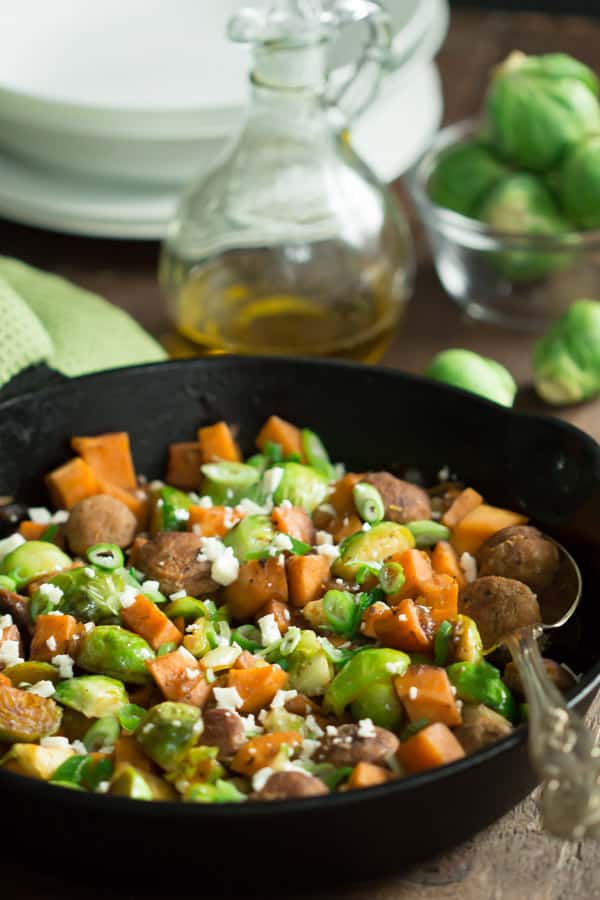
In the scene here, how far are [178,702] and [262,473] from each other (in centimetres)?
61

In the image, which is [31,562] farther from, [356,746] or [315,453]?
[356,746]

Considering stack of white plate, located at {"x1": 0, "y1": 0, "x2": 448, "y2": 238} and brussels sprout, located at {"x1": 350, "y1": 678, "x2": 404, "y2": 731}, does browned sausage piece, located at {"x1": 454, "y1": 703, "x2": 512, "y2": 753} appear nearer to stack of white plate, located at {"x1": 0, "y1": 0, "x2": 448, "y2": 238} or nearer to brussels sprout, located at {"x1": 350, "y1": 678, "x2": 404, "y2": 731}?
brussels sprout, located at {"x1": 350, "y1": 678, "x2": 404, "y2": 731}

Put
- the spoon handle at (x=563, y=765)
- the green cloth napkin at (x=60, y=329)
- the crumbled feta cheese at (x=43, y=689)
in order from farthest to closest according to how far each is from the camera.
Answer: the green cloth napkin at (x=60, y=329)
the crumbled feta cheese at (x=43, y=689)
the spoon handle at (x=563, y=765)

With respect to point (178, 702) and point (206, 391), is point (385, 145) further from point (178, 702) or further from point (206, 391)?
point (178, 702)

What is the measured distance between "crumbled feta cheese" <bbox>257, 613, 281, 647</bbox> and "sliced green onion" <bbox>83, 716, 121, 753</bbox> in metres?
0.25

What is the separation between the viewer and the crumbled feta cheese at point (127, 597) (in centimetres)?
192

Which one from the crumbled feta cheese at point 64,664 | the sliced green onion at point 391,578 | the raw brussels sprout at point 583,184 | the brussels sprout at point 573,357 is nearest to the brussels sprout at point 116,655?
the crumbled feta cheese at point 64,664

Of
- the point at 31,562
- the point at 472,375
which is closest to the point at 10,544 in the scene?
the point at 31,562

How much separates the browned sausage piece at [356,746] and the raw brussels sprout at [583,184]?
156 centimetres

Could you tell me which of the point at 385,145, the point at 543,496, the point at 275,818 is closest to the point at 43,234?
the point at 385,145

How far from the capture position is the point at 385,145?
328 centimetres

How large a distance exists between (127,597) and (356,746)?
1.42 feet

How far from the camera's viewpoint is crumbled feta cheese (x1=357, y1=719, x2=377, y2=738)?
1.66m

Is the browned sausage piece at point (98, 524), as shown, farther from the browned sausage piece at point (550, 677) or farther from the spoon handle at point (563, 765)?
the spoon handle at point (563, 765)
